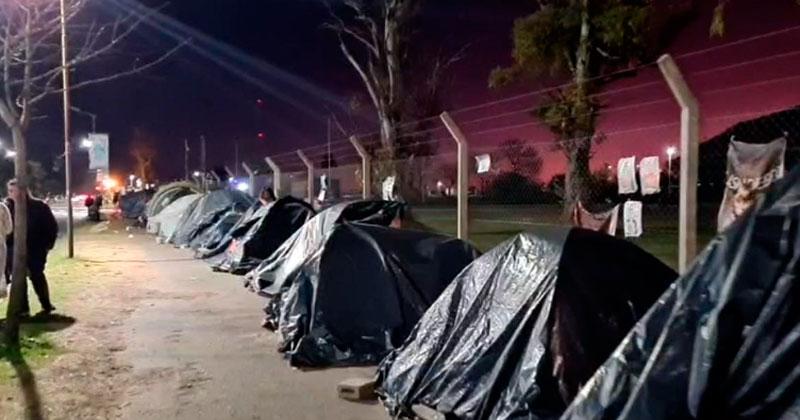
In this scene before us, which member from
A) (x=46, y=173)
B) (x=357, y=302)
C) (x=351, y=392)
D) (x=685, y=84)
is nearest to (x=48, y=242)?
(x=357, y=302)

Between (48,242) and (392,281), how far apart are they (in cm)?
479

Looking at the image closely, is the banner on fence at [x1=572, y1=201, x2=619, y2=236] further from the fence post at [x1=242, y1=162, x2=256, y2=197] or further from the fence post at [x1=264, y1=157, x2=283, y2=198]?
the fence post at [x1=242, y1=162, x2=256, y2=197]

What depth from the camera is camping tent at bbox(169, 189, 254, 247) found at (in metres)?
18.6

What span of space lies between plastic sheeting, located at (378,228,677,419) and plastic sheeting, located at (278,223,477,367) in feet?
4.56

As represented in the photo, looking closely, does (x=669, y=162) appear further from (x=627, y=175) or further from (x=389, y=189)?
(x=389, y=189)

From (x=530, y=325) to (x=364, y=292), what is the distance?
8.76ft

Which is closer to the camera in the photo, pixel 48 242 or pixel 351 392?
pixel 351 392

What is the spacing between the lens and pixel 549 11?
46.4 ft

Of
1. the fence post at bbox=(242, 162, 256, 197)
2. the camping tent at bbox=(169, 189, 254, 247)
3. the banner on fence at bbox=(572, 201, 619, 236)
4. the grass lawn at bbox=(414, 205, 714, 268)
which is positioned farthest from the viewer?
the fence post at bbox=(242, 162, 256, 197)

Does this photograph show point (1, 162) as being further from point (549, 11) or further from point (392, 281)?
point (392, 281)

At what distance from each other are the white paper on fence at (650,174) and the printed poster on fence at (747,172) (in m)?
0.73

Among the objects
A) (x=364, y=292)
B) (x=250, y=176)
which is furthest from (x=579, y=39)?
(x=250, y=176)

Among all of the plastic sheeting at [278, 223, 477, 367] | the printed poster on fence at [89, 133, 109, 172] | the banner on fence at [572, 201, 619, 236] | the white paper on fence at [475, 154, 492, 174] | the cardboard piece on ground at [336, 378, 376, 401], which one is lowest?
the cardboard piece on ground at [336, 378, 376, 401]

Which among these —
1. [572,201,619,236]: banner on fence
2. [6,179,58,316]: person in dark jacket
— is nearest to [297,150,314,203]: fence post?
[6,179,58,316]: person in dark jacket
